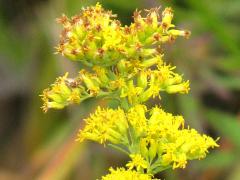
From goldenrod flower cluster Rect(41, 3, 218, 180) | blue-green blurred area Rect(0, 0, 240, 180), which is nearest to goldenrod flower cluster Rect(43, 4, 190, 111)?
goldenrod flower cluster Rect(41, 3, 218, 180)

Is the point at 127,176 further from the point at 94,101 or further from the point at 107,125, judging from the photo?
the point at 94,101

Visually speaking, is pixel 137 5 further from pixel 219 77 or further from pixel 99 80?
pixel 99 80

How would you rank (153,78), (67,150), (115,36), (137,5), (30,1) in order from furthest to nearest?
(30,1) < (137,5) < (67,150) < (153,78) < (115,36)

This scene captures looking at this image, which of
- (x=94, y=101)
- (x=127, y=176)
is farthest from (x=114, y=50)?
(x=94, y=101)

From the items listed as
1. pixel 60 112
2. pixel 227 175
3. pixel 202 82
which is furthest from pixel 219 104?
pixel 60 112

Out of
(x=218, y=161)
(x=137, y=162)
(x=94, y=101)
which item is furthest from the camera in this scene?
(x=94, y=101)
